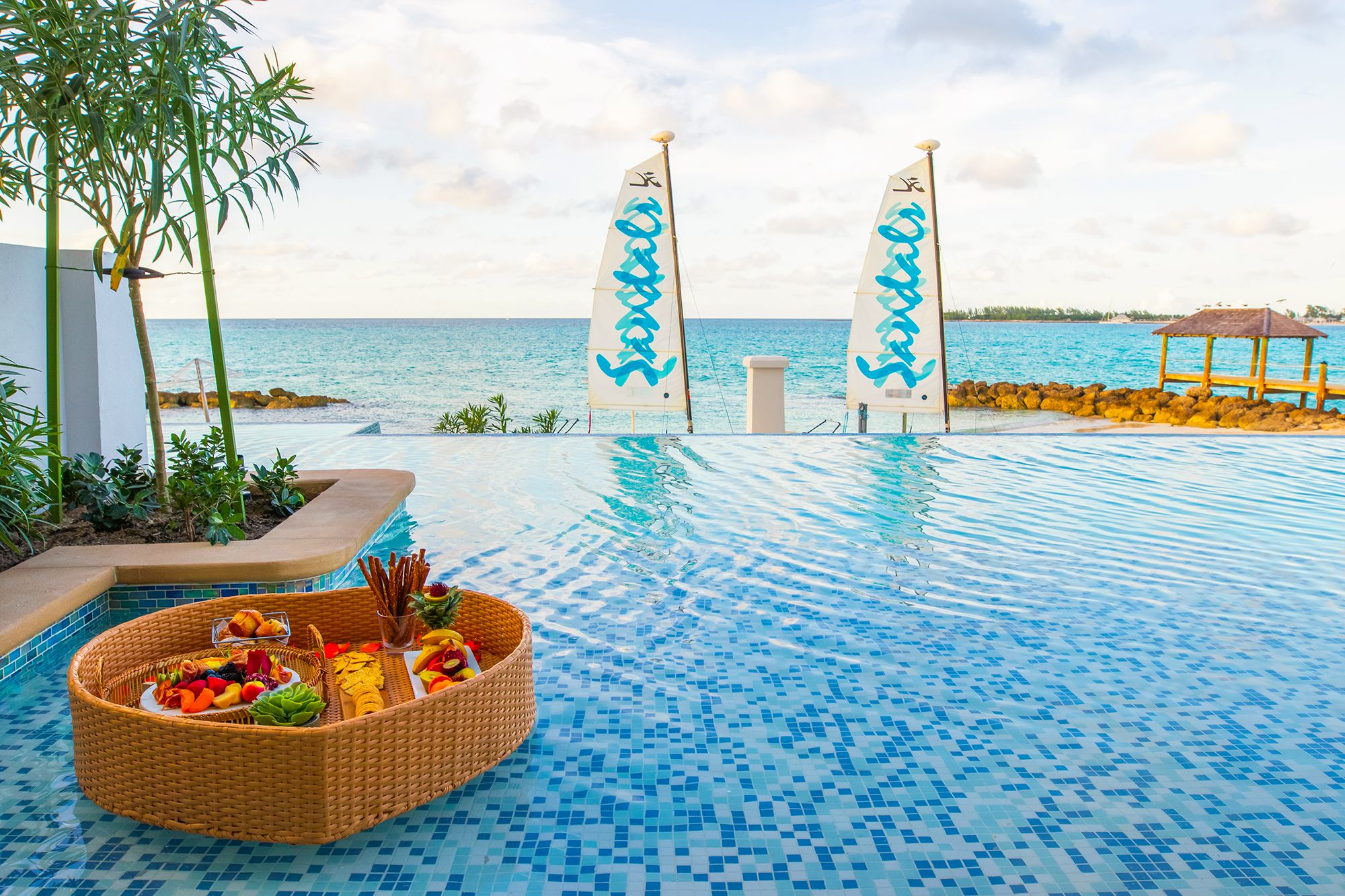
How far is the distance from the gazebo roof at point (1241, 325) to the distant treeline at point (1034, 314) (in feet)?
115

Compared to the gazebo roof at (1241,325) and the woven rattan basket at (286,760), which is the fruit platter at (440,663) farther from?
the gazebo roof at (1241,325)

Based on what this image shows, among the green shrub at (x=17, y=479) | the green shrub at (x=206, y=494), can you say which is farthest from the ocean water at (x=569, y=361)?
the green shrub at (x=17, y=479)

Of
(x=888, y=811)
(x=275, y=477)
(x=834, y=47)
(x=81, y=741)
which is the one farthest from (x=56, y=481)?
(x=834, y=47)

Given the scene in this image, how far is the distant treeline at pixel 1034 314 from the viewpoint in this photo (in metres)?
55.2

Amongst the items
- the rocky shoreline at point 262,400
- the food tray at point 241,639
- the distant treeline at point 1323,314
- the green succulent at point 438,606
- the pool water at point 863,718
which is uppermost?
the distant treeline at point 1323,314

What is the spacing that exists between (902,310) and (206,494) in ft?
26.4

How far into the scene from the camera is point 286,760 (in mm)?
2088

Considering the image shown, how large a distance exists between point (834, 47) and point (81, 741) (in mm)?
14971

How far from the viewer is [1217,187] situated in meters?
26.1

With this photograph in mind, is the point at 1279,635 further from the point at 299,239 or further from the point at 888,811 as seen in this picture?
the point at 299,239

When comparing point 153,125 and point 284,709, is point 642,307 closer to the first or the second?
point 153,125

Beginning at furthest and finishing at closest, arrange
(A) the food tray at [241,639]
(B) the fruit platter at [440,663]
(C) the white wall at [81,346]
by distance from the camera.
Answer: (C) the white wall at [81,346], (A) the food tray at [241,639], (B) the fruit platter at [440,663]

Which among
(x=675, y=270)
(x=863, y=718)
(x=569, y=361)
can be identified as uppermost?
(x=675, y=270)

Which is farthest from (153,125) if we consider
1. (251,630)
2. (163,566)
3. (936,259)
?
(936,259)
